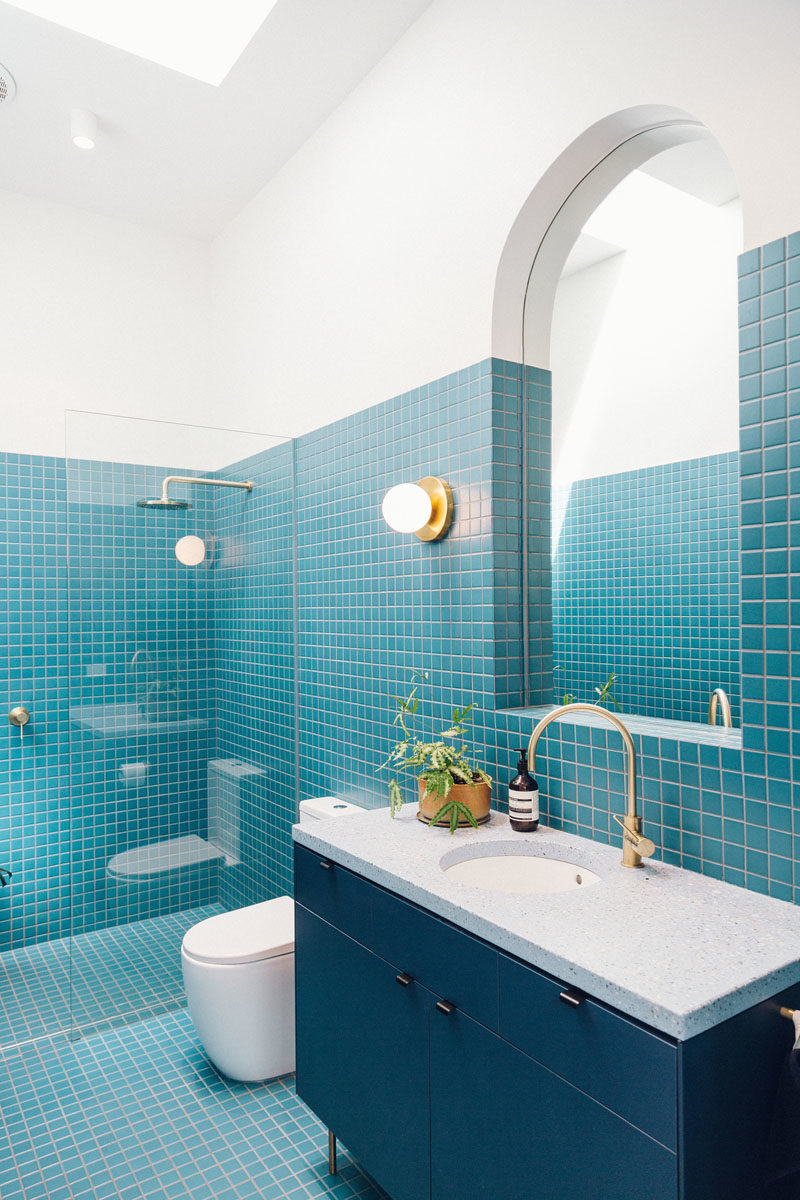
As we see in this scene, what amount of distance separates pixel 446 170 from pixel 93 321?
192 centimetres

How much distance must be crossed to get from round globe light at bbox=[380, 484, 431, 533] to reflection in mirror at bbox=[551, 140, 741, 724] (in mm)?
351

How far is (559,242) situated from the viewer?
6.07ft

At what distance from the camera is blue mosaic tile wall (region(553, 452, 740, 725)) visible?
1.45m

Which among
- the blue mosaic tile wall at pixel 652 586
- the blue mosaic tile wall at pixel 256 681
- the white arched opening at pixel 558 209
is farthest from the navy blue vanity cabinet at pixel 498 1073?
the white arched opening at pixel 558 209

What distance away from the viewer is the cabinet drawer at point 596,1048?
3.05 ft

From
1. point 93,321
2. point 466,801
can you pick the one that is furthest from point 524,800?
point 93,321

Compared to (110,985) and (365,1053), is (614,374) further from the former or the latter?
(110,985)

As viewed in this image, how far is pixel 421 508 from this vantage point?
1979 millimetres

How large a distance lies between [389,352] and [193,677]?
Result: 1.34 meters

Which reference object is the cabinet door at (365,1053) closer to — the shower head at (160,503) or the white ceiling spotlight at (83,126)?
the shower head at (160,503)

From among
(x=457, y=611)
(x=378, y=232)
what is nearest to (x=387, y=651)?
(x=457, y=611)

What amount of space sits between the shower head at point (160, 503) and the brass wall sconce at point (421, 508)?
3.02 feet

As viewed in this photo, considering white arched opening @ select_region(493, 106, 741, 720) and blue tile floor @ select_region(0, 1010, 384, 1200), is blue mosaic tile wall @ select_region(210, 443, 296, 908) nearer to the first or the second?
blue tile floor @ select_region(0, 1010, 384, 1200)

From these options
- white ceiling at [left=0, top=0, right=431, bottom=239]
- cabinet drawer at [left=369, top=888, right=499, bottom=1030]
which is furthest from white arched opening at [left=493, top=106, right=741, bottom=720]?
white ceiling at [left=0, top=0, right=431, bottom=239]
